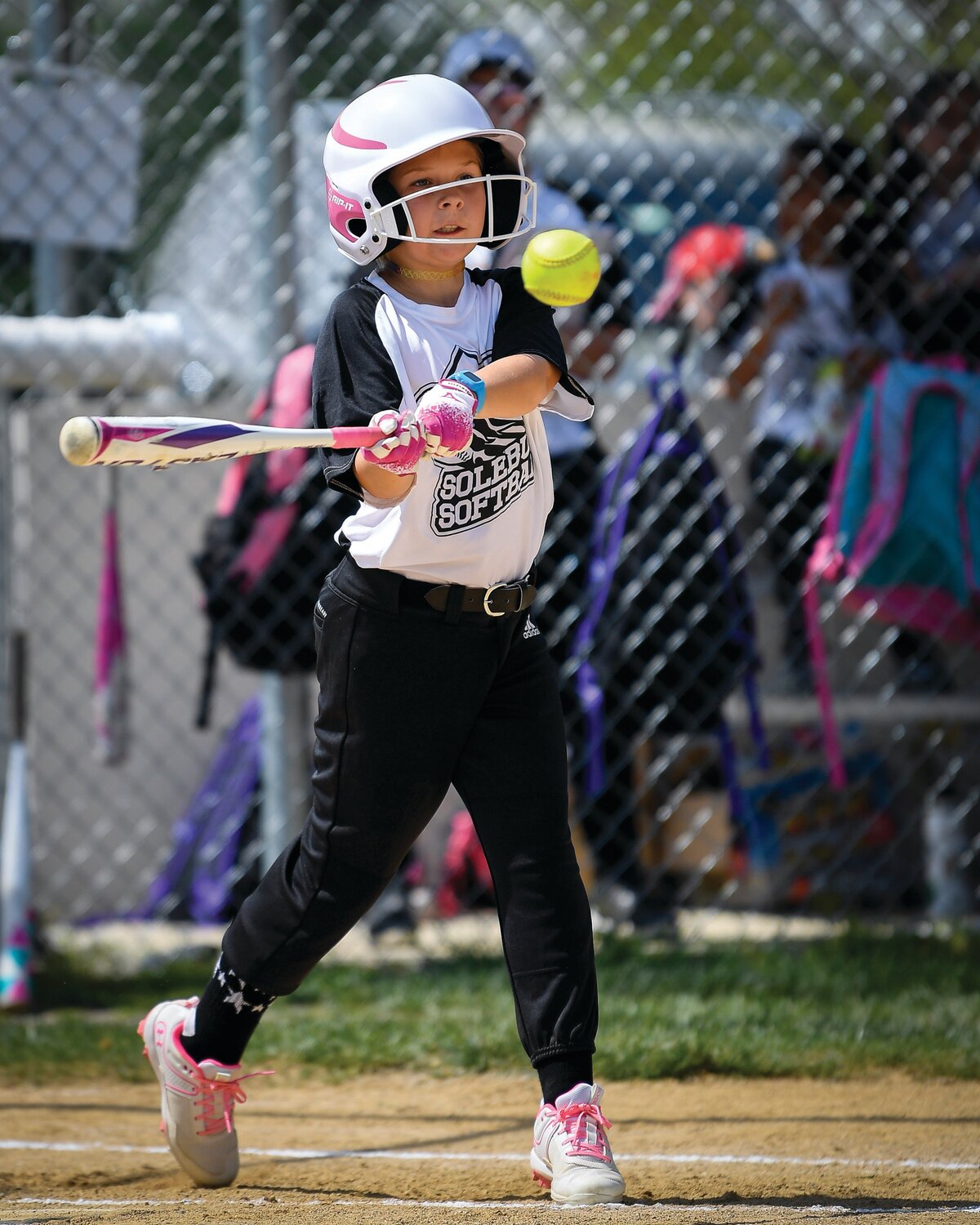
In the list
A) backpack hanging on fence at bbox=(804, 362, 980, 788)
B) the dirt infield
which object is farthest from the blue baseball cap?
the dirt infield

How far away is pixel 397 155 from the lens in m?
2.28

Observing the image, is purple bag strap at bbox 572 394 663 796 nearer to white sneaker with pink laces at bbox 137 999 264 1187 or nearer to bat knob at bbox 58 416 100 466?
white sneaker with pink laces at bbox 137 999 264 1187

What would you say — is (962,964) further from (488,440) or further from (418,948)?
(488,440)

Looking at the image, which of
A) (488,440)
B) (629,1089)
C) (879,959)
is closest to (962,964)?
(879,959)

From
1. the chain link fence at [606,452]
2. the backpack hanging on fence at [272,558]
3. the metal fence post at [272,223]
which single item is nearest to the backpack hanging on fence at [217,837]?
the chain link fence at [606,452]

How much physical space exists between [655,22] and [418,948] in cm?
487

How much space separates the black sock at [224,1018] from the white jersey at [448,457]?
2.45ft

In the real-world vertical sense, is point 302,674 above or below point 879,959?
below

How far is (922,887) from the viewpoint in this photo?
4922 millimetres

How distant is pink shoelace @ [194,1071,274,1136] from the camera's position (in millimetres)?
2535

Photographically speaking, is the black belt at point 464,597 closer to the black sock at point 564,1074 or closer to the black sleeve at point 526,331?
the black sleeve at point 526,331

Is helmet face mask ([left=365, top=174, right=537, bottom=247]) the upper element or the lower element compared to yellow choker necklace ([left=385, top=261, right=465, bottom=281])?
upper

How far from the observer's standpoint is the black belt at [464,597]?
93.2 inches

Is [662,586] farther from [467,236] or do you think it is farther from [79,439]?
[79,439]
